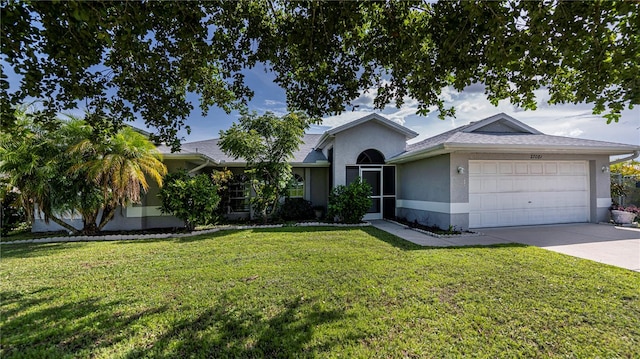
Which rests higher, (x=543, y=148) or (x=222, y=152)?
(x=222, y=152)

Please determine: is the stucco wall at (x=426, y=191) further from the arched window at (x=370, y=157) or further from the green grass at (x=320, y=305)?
the green grass at (x=320, y=305)

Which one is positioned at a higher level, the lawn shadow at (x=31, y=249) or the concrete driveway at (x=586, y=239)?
the concrete driveway at (x=586, y=239)

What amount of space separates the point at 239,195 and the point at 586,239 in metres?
13.9

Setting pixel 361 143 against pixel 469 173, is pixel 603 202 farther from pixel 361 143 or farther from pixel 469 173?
pixel 361 143

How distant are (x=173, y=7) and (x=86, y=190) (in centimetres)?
854

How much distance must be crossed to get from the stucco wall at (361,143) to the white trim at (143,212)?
793cm

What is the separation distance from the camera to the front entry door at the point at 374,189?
43.5 feet

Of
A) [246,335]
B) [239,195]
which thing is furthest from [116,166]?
[246,335]

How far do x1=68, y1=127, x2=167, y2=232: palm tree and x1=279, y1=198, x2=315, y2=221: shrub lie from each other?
5584mm

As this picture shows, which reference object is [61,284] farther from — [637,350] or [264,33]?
[637,350]

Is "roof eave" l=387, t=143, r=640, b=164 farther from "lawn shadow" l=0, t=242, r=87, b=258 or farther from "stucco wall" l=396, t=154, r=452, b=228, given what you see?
"lawn shadow" l=0, t=242, r=87, b=258

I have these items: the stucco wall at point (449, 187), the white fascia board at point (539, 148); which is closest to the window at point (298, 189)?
the stucco wall at point (449, 187)

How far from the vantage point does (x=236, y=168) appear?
1408cm

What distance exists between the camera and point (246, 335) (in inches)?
129
